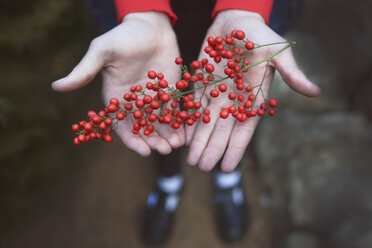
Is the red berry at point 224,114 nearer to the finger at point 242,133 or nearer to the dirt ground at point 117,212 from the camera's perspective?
the finger at point 242,133

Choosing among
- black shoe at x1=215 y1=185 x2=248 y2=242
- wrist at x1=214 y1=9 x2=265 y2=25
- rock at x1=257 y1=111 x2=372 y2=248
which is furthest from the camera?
black shoe at x1=215 y1=185 x2=248 y2=242

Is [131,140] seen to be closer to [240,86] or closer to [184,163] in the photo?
[240,86]

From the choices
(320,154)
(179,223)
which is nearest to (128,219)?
(179,223)

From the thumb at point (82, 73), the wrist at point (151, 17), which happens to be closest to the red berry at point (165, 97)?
the thumb at point (82, 73)

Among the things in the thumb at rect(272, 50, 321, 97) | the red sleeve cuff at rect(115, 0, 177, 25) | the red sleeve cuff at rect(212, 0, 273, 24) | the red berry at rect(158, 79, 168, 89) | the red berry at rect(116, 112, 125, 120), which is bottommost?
the red berry at rect(116, 112, 125, 120)

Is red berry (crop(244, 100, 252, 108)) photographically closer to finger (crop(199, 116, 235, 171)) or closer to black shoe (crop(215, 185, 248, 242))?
finger (crop(199, 116, 235, 171))

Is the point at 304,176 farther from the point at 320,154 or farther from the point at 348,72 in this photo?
the point at 348,72

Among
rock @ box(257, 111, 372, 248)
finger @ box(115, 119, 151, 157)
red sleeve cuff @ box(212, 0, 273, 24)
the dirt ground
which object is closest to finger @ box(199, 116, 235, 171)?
finger @ box(115, 119, 151, 157)
